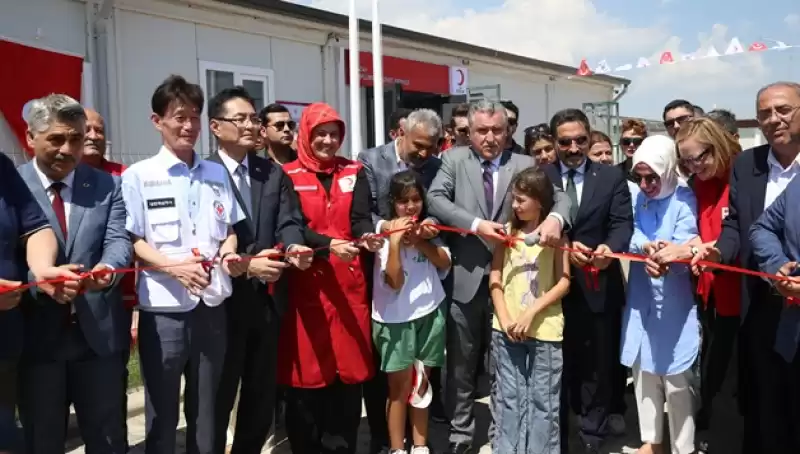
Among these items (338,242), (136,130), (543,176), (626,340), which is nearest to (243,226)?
(338,242)

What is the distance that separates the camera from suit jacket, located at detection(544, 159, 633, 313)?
384 centimetres

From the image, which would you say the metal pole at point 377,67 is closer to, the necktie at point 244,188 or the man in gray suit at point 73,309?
the necktie at point 244,188

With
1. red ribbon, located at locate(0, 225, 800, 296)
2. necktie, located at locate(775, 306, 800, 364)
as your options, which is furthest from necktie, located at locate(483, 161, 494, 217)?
necktie, located at locate(775, 306, 800, 364)

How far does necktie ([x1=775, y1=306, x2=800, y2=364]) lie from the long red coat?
2.05 meters

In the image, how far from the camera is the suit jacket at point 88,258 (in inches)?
109

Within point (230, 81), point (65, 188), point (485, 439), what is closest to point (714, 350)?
point (485, 439)

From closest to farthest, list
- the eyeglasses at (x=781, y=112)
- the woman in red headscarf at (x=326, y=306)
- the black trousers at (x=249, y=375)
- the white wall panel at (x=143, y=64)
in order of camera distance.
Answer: the eyeglasses at (x=781, y=112), the black trousers at (x=249, y=375), the woman in red headscarf at (x=326, y=306), the white wall panel at (x=143, y=64)

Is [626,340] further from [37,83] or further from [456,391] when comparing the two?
[37,83]

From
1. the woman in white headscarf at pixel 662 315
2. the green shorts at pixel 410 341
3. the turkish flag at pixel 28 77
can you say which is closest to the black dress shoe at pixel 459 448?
the green shorts at pixel 410 341

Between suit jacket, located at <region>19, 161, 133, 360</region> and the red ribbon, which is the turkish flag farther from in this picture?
the red ribbon

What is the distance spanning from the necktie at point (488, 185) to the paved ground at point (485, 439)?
4.83 feet

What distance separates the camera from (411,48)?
13781 millimetres

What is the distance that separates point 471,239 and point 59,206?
7.14 feet

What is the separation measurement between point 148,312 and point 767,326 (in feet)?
9.61
